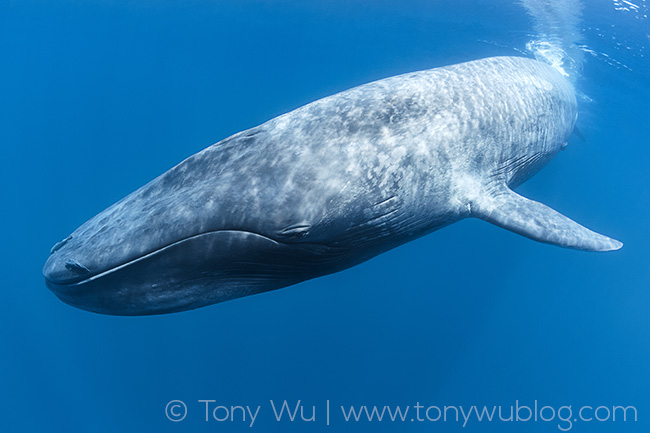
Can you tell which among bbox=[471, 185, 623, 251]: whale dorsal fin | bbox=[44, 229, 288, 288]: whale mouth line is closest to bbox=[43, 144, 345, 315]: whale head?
bbox=[44, 229, 288, 288]: whale mouth line

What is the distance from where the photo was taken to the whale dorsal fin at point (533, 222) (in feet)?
17.7

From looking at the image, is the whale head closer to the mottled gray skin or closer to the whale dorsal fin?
the mottled gray skin

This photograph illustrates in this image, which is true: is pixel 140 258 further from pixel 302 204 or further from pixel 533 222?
pixel 533 222

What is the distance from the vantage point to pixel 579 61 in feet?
83.5

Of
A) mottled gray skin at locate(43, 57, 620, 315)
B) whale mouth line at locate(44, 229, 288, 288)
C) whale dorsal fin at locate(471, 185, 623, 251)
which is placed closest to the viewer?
whale mouth line at locate(44, 229, 288, 288)

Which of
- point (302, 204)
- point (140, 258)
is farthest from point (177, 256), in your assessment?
point (302, 204)

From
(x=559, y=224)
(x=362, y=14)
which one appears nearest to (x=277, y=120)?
(x=559, y=224)

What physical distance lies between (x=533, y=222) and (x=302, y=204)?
11.7ft

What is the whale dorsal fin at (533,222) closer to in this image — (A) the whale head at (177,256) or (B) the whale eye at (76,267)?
(A) the whale head at (177,256)

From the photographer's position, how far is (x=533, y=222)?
18.1 feet

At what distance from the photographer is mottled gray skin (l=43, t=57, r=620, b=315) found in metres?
3.61

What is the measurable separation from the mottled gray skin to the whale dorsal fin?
24 millimetres

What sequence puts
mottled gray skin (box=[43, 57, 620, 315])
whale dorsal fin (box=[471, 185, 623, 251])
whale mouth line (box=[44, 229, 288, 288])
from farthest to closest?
whale dorsal fin (box=[471, 185, 623, 251]), mottled gray skin (box=[43, 57, 620, 315]), whale mouth line (box=[44, 229, 288, 288])

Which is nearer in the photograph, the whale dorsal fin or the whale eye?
the whale eye
